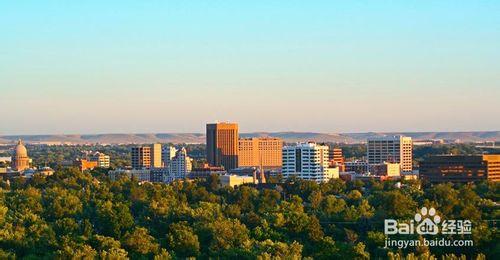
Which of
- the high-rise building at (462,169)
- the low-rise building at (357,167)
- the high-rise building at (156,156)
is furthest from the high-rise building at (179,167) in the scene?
the high-rise building at (462,169)

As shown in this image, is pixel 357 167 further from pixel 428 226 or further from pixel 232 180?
pixel 428 226

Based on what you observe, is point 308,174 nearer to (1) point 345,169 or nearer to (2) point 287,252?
(1) point 345,169

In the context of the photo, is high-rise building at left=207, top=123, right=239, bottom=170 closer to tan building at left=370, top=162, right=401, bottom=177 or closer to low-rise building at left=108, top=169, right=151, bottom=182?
low-rise building at left=108, top=169, right=151, bottom=182

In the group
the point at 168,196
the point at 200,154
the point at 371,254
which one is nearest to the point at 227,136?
the point at 200,154

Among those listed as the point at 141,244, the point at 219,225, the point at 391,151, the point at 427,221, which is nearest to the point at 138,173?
the point at 391,151

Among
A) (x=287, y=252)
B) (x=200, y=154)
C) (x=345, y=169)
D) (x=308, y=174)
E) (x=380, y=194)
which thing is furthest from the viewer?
(x=200, y=154)
